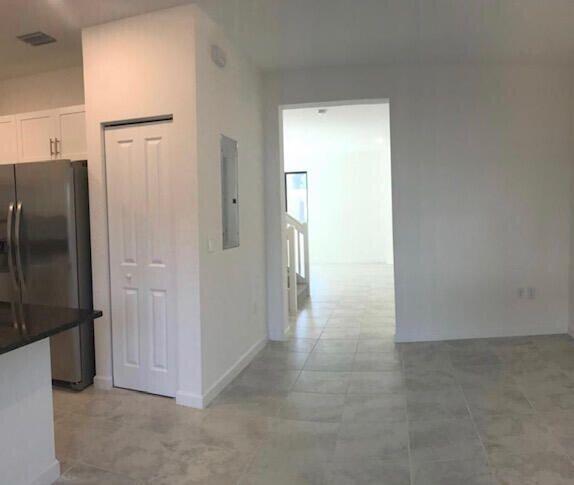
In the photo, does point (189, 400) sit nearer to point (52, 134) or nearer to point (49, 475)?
point (49, 475)

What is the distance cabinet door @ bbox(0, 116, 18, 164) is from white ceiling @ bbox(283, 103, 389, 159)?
307cm

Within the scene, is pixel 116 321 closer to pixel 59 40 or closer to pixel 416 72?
pixel 59 40

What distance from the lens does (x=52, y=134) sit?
3.80 meters

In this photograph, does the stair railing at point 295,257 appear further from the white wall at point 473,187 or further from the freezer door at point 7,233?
the freezer door at point 7,233

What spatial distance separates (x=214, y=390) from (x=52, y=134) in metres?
2.51

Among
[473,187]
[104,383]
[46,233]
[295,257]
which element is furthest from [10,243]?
[473,187]

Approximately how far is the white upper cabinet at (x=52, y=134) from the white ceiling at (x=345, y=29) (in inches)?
20.6

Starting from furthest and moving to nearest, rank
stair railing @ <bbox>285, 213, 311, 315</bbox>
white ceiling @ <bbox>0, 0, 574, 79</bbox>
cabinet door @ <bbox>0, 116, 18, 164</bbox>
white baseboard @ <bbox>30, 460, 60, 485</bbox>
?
stair railing @ <bbox>285, 213, 311, 315</bbox>, cabinet door @ <bbox>0, 116, 18, 164</bbox>, white ceiling @ <bbox>0, 0, 574, 79</bbox>, white baseboard @ <bbox>30, 460, 60, 485</bbox>

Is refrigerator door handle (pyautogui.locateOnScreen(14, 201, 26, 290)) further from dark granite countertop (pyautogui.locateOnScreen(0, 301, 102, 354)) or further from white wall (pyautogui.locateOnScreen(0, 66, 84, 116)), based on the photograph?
white wall (pyautogui.locateOnScreen(0, 66, 84, 116))

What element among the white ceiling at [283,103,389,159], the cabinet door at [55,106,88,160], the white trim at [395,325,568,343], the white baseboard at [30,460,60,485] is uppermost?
the white ceiling at [283,103,389,159]

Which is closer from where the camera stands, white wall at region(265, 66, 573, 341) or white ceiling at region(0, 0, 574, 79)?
white ceiling at region(0, 0, 574, 79)

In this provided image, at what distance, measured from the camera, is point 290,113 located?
6562mm

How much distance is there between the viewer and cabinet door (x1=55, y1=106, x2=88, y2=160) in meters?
3.68

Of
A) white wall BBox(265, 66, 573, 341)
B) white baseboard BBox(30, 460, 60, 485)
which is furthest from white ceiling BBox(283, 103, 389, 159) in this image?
white baseboard BBox(30, 460, 60, 485)
